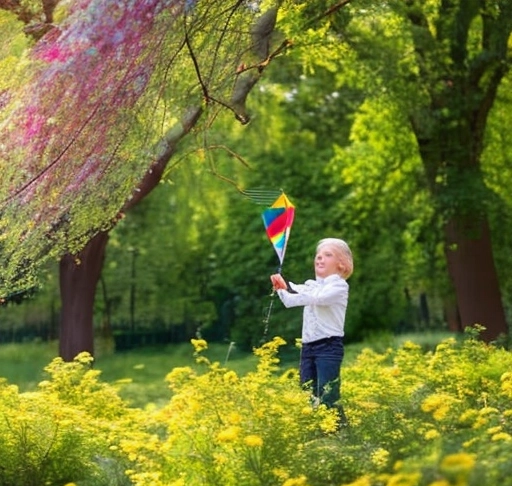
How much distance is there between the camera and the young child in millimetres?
7156

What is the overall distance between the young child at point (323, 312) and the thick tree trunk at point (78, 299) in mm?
6248

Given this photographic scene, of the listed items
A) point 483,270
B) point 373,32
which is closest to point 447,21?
point 373,32

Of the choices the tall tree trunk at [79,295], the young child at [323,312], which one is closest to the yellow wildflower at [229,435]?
the young child at [323,312]

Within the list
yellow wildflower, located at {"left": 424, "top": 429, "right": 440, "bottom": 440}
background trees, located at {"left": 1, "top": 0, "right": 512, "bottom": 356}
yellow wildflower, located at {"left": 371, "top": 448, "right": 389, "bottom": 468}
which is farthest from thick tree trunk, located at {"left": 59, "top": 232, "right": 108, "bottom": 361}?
yellow wildflower, located at {"left": 424, "top": 429, "right": 440, "bottom": 440}

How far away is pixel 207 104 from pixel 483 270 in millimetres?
8253

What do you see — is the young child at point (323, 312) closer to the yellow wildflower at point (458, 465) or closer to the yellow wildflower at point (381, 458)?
the yellow wildflower at point (381, 458)

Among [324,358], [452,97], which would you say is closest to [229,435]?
[324,358]

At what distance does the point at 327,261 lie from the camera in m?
7.48

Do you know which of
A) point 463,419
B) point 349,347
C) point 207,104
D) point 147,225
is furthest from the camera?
point 147,225

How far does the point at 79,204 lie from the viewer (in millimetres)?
7457

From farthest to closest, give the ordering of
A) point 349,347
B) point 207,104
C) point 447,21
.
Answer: point 349,347 → point 447,21 → point 207,104

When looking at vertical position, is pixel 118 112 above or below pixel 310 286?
above

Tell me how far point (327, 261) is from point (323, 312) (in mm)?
374

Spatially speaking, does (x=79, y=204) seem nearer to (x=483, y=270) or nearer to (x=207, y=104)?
(x=207, y=104)
